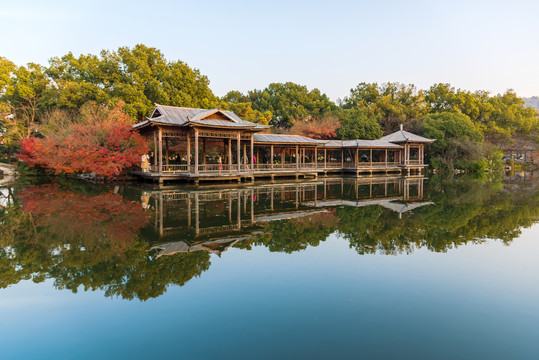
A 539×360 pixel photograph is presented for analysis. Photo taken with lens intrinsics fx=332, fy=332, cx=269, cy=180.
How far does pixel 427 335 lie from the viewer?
340cm

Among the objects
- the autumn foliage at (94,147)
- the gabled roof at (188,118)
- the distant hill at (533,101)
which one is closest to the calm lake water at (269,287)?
the autumn foliage at (94,147)

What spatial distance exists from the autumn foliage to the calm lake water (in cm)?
944

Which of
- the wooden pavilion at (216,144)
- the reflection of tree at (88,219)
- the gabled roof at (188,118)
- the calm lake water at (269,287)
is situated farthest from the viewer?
the wooden pavilion at (216,144)

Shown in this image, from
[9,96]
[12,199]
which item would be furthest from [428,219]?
[9,96]

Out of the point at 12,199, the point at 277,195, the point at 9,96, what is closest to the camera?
the point at 12,199

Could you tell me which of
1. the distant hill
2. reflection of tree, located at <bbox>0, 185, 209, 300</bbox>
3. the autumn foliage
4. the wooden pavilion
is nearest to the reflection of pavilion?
reflection of tree, located at <bbox>0, 185, 209, 300</bbox>

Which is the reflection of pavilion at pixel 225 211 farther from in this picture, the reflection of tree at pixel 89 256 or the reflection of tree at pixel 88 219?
the reflection of tree at pixel 88 219

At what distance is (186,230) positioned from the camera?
784 cm

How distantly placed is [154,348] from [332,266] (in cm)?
320

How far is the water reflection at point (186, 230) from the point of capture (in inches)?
207

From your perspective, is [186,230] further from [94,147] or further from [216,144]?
[216,144]

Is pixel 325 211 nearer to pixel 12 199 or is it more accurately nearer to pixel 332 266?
pixel 332 266

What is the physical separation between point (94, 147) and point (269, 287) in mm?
16650

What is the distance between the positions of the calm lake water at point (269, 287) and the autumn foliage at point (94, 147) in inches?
372
